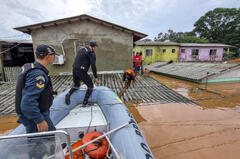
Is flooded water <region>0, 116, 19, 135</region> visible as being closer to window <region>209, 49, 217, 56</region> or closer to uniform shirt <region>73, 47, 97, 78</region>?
uniform shirt <region>73, 47, 97, 78</region>

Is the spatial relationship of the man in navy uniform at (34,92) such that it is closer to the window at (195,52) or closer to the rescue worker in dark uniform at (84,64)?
the rescue worker in dark uniform at (84,64)

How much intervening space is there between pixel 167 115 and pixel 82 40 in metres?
6.86

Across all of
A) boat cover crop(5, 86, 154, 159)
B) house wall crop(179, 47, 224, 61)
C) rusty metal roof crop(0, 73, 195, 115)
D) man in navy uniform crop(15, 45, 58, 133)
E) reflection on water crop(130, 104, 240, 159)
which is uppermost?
house wall crop(179, 47, 224, 61)

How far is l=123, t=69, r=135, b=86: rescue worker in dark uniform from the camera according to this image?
600 centimetres

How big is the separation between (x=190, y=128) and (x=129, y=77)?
374 cm

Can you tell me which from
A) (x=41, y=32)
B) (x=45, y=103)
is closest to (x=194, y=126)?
(x=45, y=103)

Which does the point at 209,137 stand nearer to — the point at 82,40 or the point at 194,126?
the point at 194,126

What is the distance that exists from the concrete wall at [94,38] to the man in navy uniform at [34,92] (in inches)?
264

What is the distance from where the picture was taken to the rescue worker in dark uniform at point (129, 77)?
600 centimetres

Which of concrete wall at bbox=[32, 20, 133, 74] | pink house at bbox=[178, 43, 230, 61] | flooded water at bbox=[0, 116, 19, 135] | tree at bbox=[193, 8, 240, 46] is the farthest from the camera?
tree at bbox=[193, 8, 240, 46]

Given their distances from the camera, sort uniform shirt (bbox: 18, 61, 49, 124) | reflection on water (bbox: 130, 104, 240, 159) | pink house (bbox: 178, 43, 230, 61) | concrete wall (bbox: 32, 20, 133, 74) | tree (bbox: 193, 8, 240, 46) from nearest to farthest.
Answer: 1. uniform shirt (bbox: 18, 61, 49, 124)
2. reflection on water (bbox: 130, 104, 240, 159)
3. concrete wall (bbox: 32, 20, 133, 74)
4. pink house (bbox: 178, 43, 230, 61)
5. tree (bbox: 193, 8, 240, 46)

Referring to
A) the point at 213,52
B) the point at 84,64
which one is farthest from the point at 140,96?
the point at 213,52

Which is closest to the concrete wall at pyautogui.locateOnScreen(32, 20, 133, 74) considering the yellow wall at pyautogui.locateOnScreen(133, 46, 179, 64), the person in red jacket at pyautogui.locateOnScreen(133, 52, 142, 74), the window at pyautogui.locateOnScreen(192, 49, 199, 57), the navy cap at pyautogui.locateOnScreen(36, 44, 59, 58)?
the person in red jacket at pyautogui.locateOnScreen(133, 52, 142, 74)

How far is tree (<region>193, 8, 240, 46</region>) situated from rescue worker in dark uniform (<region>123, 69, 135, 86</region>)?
1351 inches
